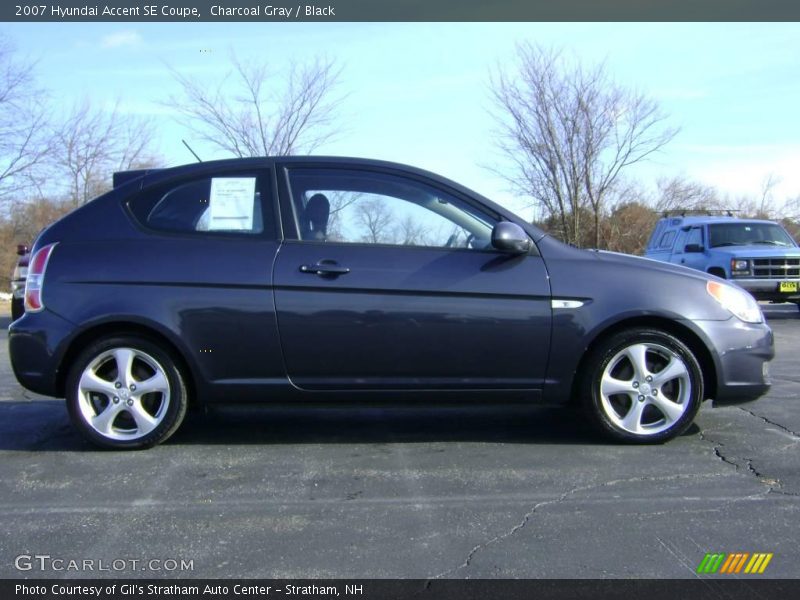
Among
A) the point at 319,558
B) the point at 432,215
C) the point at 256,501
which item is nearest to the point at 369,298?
the point at 432,215

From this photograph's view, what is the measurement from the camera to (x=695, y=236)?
13.5 metres

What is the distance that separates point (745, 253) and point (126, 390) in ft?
37.3

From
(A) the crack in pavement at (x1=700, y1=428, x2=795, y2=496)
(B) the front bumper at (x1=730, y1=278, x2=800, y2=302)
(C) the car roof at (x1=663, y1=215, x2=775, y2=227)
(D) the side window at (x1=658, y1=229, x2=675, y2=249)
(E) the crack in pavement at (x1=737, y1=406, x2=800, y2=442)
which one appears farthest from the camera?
(D) the side window at (x1=658, y1=229, x2=675, y2=249)

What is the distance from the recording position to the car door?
13.6 feet

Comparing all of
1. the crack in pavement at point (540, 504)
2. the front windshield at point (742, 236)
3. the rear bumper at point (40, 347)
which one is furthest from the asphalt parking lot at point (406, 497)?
the front windshield at point (742, 236)

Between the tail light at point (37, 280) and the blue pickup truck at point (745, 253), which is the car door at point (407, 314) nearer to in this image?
the tail light at point (37, 280)

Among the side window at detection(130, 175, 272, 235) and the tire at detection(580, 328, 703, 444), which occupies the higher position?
the side window at detection(130, 175, 272, 235)

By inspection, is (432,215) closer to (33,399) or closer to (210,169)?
(210,169)

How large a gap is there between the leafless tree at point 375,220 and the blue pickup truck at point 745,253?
9.66 metres

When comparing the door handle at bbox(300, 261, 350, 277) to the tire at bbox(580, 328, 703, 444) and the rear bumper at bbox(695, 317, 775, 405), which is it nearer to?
the tire at bbox(580, 328, 703, 444)

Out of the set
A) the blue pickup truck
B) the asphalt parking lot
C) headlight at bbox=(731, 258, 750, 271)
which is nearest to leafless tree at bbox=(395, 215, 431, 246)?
the asphalt parking lot

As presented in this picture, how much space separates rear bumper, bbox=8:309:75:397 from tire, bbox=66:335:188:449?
0.12 m

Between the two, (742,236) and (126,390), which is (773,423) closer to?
(126,390)

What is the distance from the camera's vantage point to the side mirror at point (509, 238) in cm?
410
